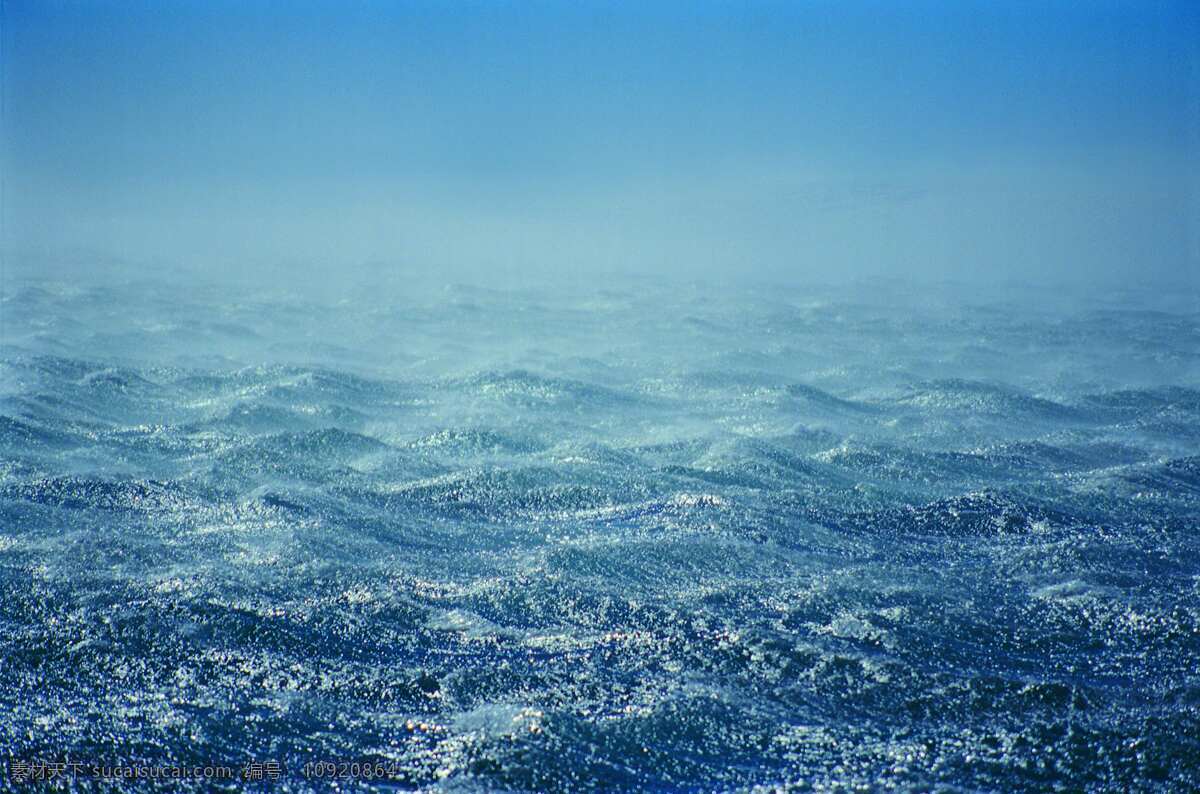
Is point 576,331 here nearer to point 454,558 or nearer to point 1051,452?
point 1051,452

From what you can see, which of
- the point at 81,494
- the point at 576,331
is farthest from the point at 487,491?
the point at 576,331

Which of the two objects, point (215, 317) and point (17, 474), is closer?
point (17, 474)

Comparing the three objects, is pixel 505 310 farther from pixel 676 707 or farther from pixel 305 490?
pixel 676 707

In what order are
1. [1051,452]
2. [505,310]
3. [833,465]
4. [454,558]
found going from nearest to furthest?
[454,558]
[833,465]
[1051,452]
[505,310]

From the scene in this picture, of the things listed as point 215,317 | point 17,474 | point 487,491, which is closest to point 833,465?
point 487,491

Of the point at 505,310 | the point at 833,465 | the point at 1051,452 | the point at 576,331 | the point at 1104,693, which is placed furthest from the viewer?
the point at 505,310

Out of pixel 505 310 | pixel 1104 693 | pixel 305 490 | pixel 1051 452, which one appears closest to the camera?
pixel 1104 693
